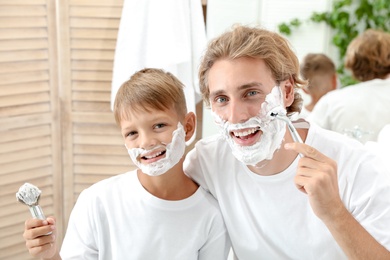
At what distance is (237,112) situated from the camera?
1178mm

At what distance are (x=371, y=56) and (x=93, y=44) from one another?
104cm

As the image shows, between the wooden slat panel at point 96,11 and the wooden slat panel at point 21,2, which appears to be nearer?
the wooden slat panel at point 21,2

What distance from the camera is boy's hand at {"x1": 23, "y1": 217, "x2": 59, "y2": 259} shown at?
111cm

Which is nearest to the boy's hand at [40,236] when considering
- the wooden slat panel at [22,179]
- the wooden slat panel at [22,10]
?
the wooden slat panel at [22,179]

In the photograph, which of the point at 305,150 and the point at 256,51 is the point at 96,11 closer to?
the point at 256,51

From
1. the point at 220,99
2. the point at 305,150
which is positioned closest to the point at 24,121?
the point at 220,99

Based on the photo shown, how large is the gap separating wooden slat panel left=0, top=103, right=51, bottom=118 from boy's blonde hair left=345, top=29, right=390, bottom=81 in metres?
1.18

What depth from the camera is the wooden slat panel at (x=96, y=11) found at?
200cm

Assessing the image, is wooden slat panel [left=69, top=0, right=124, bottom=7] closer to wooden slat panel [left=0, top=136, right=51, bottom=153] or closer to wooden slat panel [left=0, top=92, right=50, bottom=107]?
wooden slat panel [left=0, top=92, right=50, bottom=107]

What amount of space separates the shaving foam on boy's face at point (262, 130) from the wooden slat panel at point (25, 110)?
102 cm

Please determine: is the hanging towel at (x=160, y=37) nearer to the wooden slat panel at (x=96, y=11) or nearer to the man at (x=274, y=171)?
the wooden slat panel at (x=96, y=11)

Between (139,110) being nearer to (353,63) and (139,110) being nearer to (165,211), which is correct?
(165,211)

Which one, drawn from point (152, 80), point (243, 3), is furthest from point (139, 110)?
point (243, 3)

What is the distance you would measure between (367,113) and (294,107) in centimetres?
92
